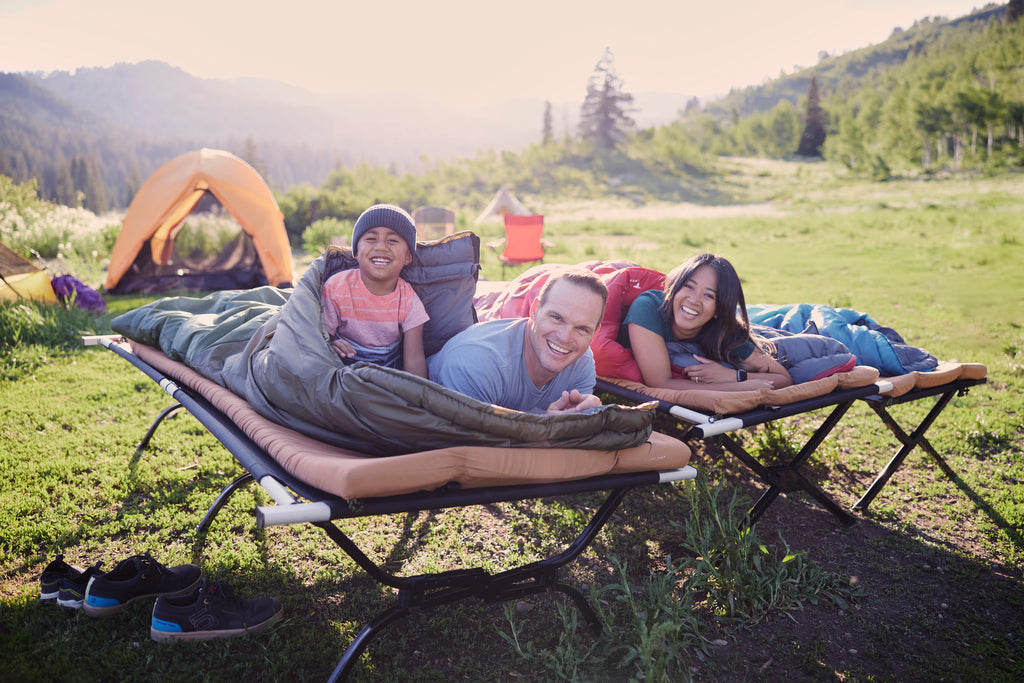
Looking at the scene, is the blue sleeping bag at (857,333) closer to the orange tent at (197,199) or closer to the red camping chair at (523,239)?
the red camping chair at (523,239)

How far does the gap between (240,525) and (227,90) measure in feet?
508

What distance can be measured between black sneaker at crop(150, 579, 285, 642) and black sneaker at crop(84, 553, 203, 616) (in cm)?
5

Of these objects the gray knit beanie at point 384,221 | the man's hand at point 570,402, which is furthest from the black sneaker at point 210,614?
the gray knit beanie at point 384,221

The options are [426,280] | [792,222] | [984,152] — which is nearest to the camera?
[426,280]

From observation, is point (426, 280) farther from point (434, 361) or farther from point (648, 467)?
point (648, 467)

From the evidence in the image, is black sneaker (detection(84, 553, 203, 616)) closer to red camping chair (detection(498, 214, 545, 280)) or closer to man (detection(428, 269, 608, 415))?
man (detection(428, 269, 608, 415))

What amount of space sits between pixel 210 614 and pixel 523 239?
7.42 meters

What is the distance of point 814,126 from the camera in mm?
51125

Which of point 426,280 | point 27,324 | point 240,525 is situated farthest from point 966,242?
point 27,324

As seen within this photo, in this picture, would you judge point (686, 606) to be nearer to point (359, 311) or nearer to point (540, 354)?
point (540, 354)

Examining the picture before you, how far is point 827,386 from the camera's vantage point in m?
2.61

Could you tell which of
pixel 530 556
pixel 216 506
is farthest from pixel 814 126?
pixel 216 506

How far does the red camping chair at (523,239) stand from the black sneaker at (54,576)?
7.12 meters

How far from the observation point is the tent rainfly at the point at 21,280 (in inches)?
208
